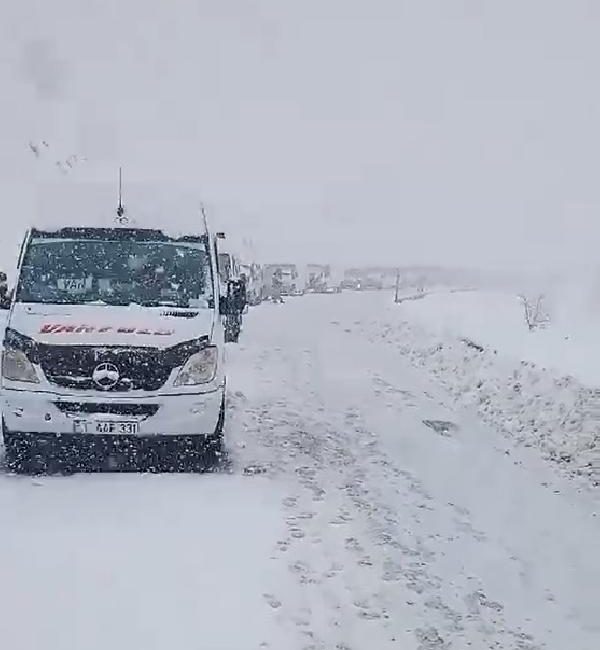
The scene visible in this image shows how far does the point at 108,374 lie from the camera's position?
726 centimetres

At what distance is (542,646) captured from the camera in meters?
4.95

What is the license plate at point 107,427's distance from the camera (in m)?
7.32

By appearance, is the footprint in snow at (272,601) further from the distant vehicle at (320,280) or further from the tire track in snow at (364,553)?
the distant vehicle at (320,280)

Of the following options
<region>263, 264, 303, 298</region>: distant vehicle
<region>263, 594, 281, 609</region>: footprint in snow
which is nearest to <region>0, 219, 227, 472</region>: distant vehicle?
Answer: <region>263, 594, 281, 609</region>: footprint in snow

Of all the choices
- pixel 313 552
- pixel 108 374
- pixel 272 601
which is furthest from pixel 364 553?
pixel 108 374

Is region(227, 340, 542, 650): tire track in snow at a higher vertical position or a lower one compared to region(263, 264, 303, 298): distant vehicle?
higher

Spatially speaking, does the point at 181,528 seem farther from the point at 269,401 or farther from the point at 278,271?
the point at 278,271

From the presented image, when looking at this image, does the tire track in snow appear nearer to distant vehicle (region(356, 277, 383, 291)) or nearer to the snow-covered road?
the snow-covered road

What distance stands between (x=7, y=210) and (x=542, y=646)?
165 ft

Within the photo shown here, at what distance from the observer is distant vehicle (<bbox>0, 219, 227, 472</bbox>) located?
728 cm

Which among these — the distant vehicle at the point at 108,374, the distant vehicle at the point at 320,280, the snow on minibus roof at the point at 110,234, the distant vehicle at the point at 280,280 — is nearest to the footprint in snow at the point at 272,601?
the distant vehicle at the point at 108,374

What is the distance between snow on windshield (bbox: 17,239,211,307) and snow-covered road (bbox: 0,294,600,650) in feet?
5.23

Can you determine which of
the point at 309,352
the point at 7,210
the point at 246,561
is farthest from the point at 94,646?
the point at 7,210

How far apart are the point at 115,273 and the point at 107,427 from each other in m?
1.67
